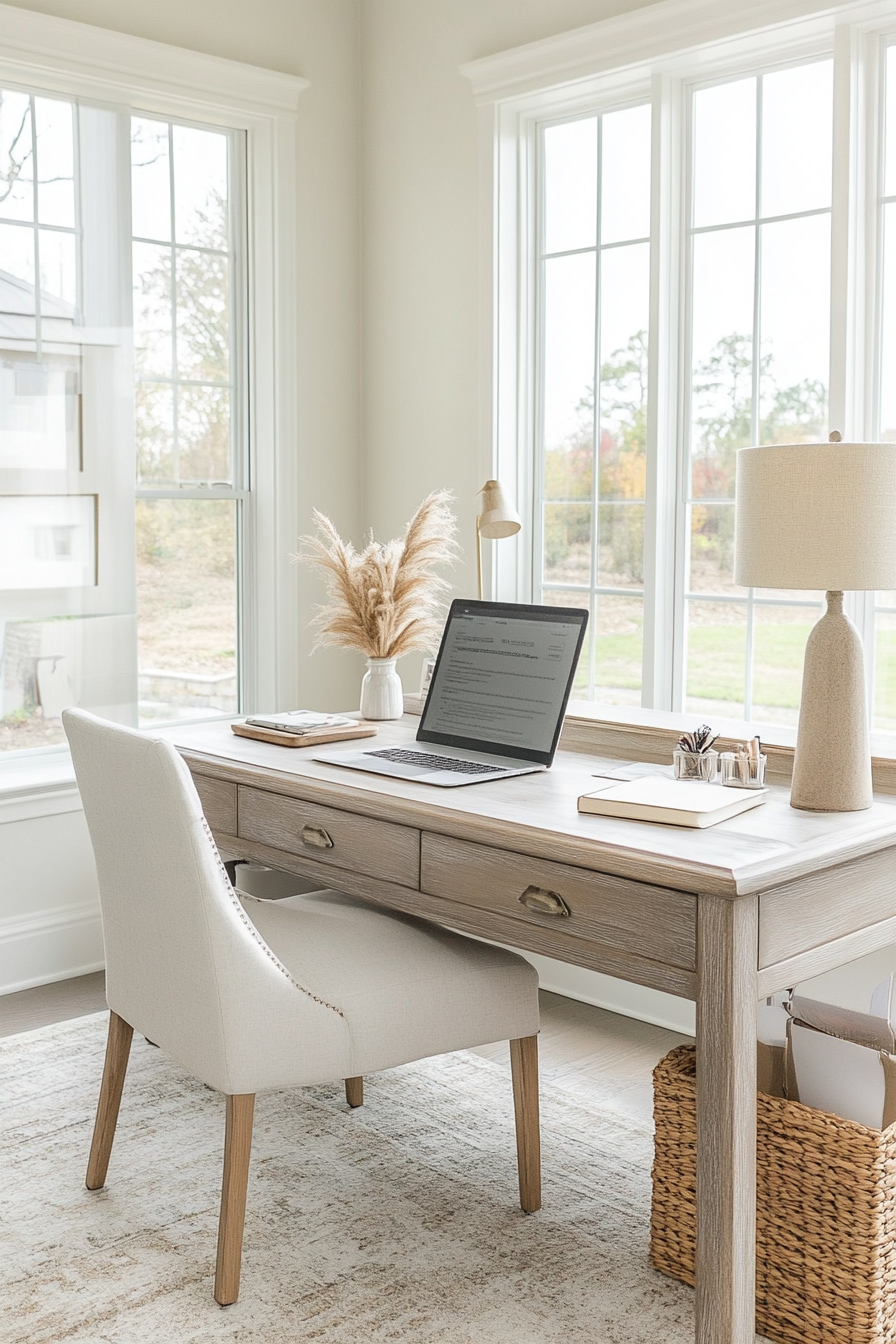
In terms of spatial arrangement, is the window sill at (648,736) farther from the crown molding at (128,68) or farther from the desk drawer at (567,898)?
the crown molding at (128,68)

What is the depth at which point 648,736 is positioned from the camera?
2.45m

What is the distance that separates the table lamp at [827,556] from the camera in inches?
73.2

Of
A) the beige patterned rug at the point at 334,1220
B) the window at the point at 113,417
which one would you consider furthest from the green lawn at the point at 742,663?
the window at the point at 113,417

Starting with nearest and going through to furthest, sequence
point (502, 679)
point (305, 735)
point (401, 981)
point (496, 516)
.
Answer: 1. point (401, 981)
2. point (502, 679)
3. point (305, 735)
4. point (496, 516)

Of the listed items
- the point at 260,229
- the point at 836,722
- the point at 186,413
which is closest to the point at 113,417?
the point at 186,413

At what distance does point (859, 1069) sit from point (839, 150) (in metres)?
1.94

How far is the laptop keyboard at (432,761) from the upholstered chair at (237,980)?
11.6 inches

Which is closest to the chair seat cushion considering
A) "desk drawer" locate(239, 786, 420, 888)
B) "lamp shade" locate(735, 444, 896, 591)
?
"desk drawer" locate(239, 786, 420, 888)

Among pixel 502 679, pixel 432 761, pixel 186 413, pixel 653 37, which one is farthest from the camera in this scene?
pixel 186 413

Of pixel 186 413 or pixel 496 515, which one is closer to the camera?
pixel 496 515

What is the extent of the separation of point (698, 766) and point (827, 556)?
17.6 inches

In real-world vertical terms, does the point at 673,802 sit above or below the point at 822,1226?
above

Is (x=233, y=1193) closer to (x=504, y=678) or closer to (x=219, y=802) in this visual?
(x=219, y=802)

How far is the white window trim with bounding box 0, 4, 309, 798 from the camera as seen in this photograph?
3359 mm
